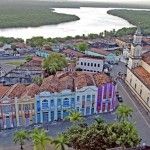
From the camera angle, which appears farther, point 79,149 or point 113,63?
point 113,63

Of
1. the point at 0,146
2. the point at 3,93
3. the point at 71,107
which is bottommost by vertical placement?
the point at 0,146

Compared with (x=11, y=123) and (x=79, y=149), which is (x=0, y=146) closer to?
(x=11, y=123)

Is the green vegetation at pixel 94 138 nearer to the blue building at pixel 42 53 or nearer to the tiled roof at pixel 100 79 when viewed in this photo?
the tiled roof at pixel 100 79

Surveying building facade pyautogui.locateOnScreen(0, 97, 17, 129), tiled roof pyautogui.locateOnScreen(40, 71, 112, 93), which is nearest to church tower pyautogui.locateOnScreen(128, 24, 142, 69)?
tiled roof pyautogui.locateOnScreen(40, 71, 112, 93)

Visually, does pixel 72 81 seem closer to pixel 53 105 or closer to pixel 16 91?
pixel 53 105

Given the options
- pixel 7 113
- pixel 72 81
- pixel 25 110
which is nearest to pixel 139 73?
pixel 72 81

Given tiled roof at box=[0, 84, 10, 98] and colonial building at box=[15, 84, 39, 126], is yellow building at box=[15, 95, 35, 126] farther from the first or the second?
tiled roof at box=[0, 84, 10, 98]

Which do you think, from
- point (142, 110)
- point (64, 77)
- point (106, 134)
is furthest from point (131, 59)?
point (106, 134)
